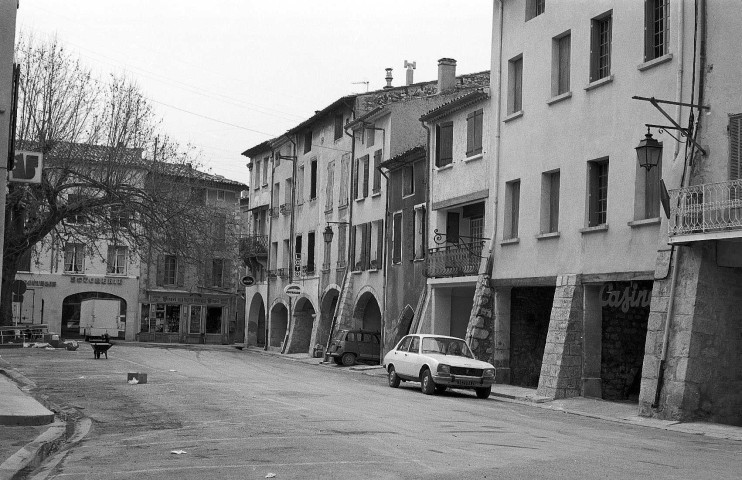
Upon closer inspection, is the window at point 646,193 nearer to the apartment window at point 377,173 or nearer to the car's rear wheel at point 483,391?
the car's rear wheel at point 483,391

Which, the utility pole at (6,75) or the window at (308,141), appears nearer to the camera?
the utility pole at (6,75)

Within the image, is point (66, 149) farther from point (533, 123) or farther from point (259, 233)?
point (259, 233)

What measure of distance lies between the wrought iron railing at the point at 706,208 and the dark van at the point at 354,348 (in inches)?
806

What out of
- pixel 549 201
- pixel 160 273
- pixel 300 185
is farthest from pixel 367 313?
pixel 160 273

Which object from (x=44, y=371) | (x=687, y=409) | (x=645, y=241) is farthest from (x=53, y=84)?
(x=687, y=409)

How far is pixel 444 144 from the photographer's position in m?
33.3

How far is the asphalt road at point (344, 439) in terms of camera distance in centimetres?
1046

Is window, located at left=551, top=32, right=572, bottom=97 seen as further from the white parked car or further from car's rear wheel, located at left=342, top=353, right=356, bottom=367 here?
car's rear wheel, located at left=342, top=353, right=356, bottom=367

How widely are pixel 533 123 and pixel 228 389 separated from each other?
11093 mm

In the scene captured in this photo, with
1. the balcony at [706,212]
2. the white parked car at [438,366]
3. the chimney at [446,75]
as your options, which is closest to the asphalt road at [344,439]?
the white parked car at [438,366]

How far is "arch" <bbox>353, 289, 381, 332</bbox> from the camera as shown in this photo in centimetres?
4372

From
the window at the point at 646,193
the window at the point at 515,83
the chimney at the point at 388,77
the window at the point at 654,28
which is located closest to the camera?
the window at the point at 646,193

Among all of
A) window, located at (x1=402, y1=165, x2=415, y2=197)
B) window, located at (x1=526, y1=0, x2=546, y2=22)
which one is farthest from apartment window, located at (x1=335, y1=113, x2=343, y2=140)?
window, located at (x1=526, y1=0, x2=546, y2=22)

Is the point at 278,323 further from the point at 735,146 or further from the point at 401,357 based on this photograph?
the point at 735,146
